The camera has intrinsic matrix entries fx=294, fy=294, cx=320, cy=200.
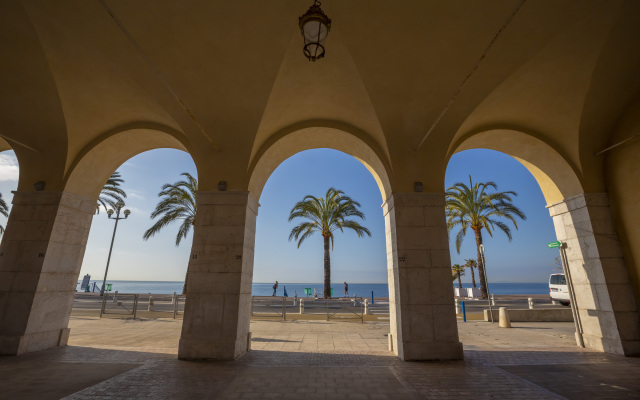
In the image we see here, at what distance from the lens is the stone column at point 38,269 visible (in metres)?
7.84

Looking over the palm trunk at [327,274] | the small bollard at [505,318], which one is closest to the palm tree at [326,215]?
the palm trunk at [327,274]

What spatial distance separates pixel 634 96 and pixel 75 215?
16.9m

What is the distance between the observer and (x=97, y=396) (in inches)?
187

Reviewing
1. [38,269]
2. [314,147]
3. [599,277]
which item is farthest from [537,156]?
[38,269]

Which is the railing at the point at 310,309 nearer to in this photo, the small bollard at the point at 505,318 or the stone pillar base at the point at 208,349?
the small bollard at the point at 505,318

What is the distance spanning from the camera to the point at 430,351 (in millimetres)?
7164

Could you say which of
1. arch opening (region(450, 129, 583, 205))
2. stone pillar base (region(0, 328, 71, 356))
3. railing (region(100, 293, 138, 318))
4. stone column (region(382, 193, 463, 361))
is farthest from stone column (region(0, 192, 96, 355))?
arch opening (region(450, 129, 583, 205))

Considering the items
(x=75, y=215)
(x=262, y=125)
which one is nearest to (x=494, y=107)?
(x=262, y=125)

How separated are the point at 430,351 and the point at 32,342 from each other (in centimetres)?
1037

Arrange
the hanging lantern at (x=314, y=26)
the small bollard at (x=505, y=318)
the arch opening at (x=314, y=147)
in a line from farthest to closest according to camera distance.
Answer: the small bollard at (x=505, y=318)
the arch opening at (x=314, y=147)
the hanging lantern at (x=314, y=26)

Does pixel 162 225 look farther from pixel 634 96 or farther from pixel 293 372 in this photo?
pixel 634 96

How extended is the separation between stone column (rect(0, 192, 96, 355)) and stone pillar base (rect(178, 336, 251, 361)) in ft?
14.2

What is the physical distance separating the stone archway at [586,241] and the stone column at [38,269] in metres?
12.3

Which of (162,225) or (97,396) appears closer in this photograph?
(97,396)
